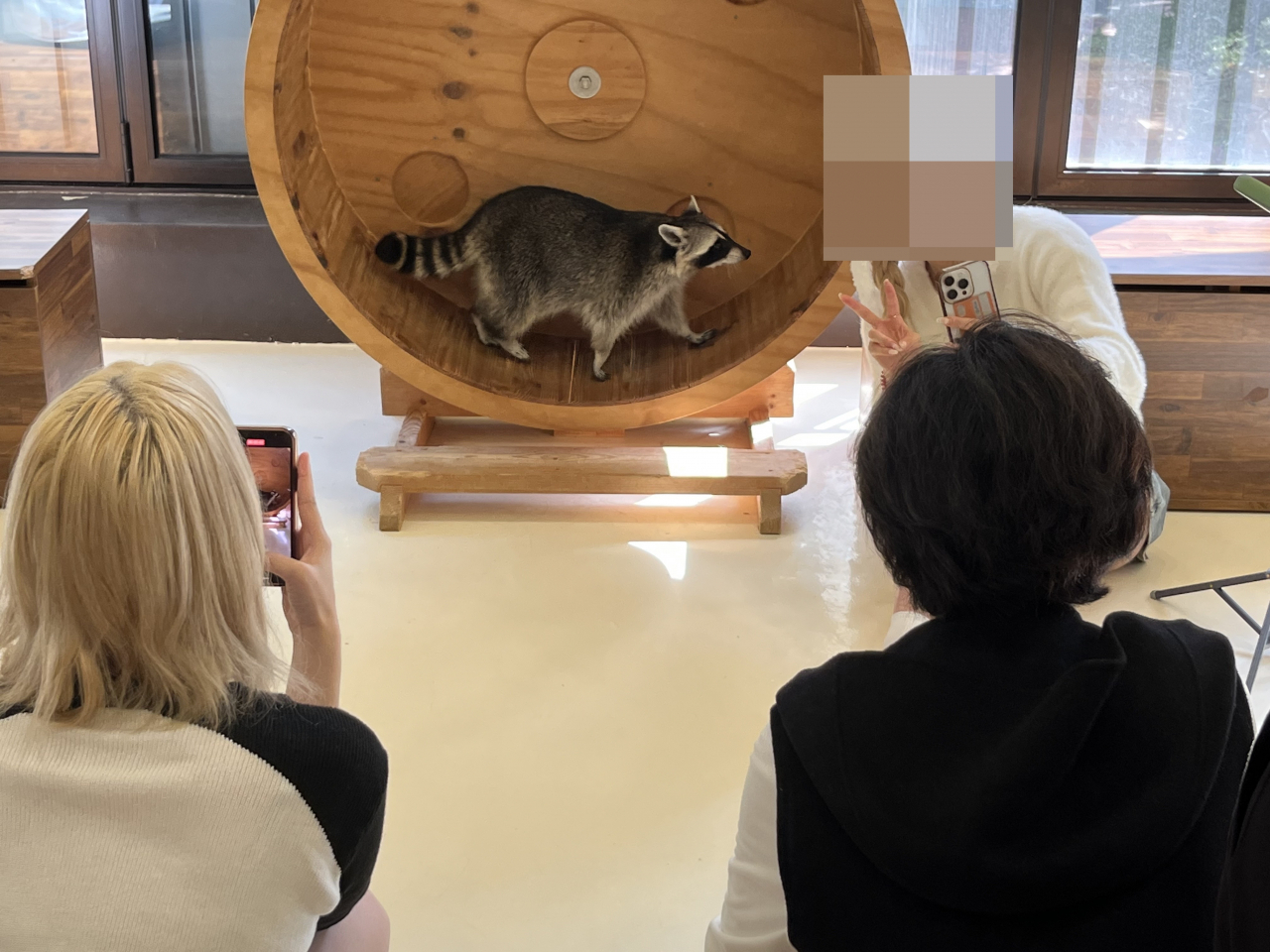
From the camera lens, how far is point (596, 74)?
2.57 meters

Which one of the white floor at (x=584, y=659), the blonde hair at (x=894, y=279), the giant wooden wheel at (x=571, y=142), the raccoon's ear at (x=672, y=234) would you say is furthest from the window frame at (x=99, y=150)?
the blonde hair at (x=894, y=279)

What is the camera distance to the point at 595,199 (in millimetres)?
2613

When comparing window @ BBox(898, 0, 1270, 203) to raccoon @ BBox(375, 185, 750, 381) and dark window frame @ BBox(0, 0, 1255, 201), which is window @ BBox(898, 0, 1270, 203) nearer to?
dark window frame @ BBox(0, 0, 1255, 201)

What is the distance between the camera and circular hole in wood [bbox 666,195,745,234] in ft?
8.71

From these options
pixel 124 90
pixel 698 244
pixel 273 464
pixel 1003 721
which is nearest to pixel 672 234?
pixel 698 244

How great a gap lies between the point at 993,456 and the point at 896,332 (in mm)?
870

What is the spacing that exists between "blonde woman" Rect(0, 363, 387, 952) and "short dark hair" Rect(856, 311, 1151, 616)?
468mm

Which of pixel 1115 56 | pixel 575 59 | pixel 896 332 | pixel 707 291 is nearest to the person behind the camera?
pixel 896 332

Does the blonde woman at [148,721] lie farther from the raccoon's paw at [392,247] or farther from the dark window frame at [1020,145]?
the dark window frame at [1020,145]

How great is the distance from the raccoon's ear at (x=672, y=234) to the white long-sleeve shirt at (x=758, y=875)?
1.54m

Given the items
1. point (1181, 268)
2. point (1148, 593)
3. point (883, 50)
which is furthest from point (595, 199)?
point (1148, 593)

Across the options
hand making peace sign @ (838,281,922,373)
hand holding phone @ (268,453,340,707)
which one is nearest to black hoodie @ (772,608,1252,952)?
hand holding phone @ (268,453,340,707)

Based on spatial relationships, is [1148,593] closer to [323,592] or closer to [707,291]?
[707,291]

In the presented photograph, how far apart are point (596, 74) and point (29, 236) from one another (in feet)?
3.80
